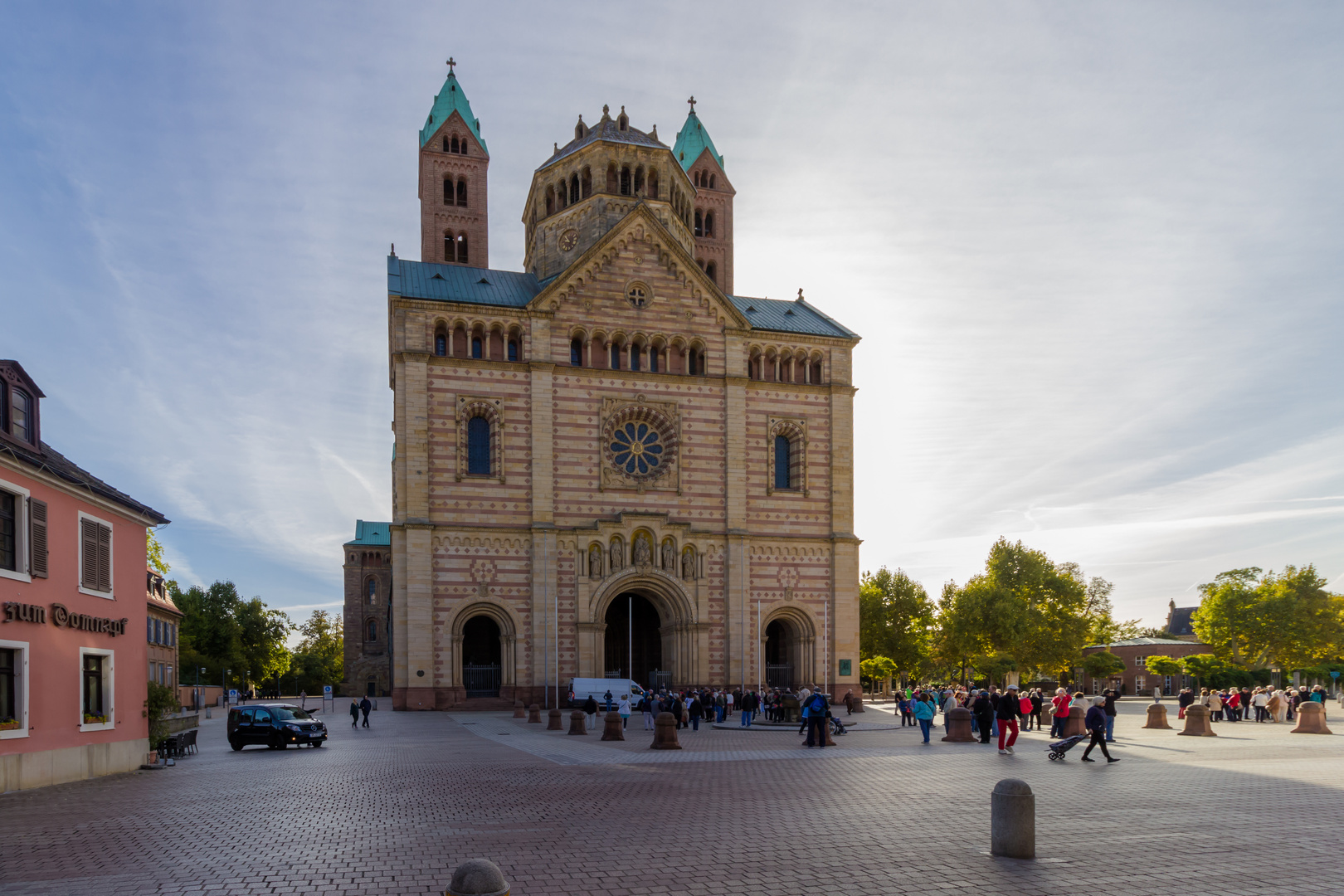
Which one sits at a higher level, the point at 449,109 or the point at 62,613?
the point at 449,109

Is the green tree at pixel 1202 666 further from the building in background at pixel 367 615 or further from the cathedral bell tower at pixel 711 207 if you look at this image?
the building in background at pixel 367 615

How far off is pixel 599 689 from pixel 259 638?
61691mm

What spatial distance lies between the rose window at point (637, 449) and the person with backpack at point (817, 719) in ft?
90.5

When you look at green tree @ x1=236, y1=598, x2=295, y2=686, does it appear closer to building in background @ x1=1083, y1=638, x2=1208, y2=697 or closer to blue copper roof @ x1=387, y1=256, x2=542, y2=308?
blue copper roof @ x1=387, y1=256, x2=542, y2=308

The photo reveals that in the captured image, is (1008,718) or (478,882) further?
(1008,718)

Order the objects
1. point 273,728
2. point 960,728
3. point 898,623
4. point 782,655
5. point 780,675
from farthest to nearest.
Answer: point 898,623 → point 782,655 → point 780,675 → point 273,728 → point 960,728

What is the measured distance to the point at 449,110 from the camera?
68.4 m

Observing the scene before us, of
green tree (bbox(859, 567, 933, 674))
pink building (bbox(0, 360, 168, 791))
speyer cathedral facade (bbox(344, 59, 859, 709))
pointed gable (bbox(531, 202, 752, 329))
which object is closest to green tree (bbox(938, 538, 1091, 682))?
green tree (bbox(859, 567, 933, 674))

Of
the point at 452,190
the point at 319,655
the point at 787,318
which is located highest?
the point at 452,190

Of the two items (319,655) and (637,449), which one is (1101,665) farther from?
(319,655)

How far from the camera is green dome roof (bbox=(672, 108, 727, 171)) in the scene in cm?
7506

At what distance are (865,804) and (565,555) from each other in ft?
123

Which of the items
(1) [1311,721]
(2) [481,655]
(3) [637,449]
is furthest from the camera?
(3) [637,449]

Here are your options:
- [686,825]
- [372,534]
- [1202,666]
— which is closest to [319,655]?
[372,534]
